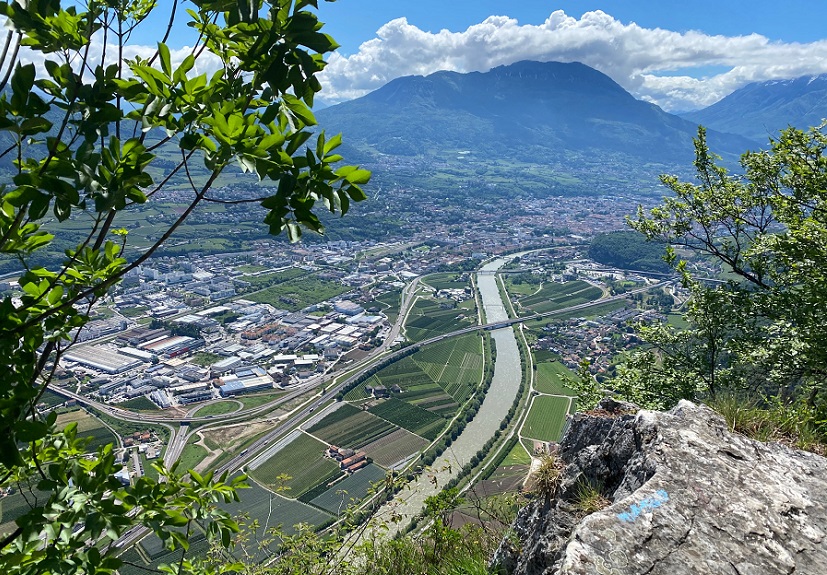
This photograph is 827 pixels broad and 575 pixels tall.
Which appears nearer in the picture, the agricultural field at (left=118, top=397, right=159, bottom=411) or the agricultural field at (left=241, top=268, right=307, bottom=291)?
the agricultural field at (left=118, top=397, right=159, bottom=411)

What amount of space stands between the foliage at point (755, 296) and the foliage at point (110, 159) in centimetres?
679

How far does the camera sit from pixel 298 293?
6247 cm

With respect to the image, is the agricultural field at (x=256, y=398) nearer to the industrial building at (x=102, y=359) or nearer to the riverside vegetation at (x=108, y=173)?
the industrial building at (x=102, y=359)

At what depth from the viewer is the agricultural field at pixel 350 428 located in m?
31.0

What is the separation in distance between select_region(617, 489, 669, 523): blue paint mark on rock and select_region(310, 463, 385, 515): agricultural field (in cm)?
2327

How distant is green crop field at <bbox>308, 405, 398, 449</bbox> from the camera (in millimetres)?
31019

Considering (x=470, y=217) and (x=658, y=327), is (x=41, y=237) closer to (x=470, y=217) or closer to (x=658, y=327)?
(x=658, y=327)

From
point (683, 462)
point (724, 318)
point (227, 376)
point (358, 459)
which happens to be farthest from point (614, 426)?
point (227, 376)

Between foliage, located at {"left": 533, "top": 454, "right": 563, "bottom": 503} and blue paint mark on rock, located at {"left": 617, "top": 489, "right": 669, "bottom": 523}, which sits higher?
blue paint mark on rock, located at {"left": 617, "top": 489, "right": 669, "bottom": 523}

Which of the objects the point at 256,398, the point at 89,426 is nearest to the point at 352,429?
the point at 256,398

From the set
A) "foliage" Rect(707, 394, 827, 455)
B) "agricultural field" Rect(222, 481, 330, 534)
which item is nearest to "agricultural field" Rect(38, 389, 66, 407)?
"agricultural field" Rect(222, 481, 330, 534)

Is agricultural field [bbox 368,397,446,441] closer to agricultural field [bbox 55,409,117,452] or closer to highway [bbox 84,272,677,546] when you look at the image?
highway [bbox 84,272,677,546]

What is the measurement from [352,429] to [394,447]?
3506 millimetres

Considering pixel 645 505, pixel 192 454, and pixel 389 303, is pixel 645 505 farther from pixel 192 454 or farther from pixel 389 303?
pixel 389 303
